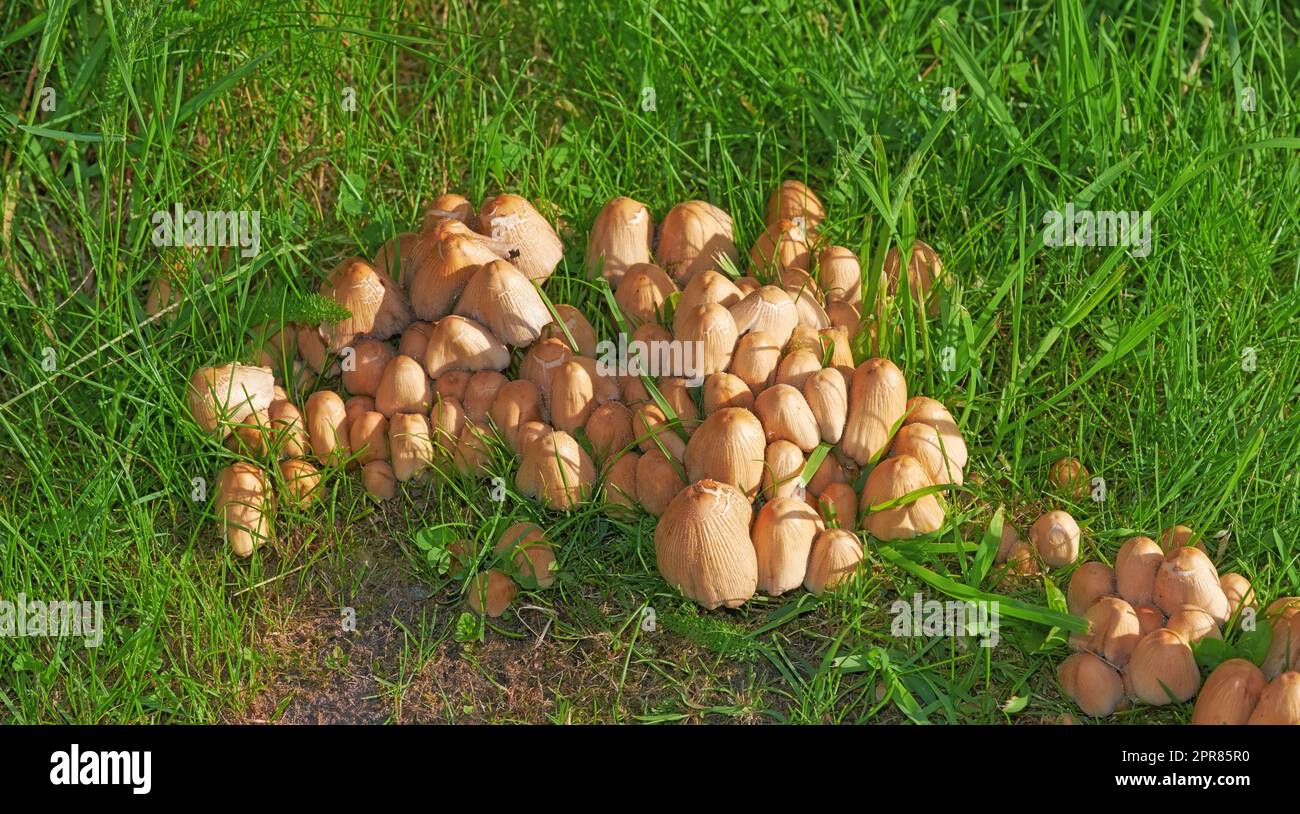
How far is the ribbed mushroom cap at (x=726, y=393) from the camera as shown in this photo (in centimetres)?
365

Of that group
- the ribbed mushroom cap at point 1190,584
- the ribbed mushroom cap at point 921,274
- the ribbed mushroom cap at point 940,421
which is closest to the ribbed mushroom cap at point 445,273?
the ribbed mushroom cap at point 921,274

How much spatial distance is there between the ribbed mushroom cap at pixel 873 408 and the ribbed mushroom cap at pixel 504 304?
907 millimetres

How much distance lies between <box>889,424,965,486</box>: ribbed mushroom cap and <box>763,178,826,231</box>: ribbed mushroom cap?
2.73 feet

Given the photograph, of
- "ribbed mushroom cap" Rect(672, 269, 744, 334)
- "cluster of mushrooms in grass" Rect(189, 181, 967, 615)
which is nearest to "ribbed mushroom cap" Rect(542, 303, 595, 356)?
"cluster of mushrooms in grass" Rect(189, 181, 967, 615)

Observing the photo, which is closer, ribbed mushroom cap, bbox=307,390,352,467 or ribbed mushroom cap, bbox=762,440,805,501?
ribbed mushroom cap, bbox=762,440,805,501

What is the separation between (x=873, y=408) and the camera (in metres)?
3.63

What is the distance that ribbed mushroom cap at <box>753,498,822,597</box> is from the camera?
11.3 ft

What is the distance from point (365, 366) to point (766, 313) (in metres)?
1.12

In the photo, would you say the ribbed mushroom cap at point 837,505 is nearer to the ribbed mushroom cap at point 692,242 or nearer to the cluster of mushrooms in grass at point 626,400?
the cluster of mushrooms in grass at point 626,400

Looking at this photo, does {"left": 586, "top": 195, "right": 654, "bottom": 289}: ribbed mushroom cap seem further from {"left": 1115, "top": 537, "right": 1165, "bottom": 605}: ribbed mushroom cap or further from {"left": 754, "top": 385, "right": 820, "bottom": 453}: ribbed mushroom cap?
{"left": 1115, "top": 537, "right": 1165, "bottom": 605}: ribbed mushroom cap

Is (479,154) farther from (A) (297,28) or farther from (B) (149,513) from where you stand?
(B) (149,513)

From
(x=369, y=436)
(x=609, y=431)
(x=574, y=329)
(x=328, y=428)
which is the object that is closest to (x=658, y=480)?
(x=609, y=431)
